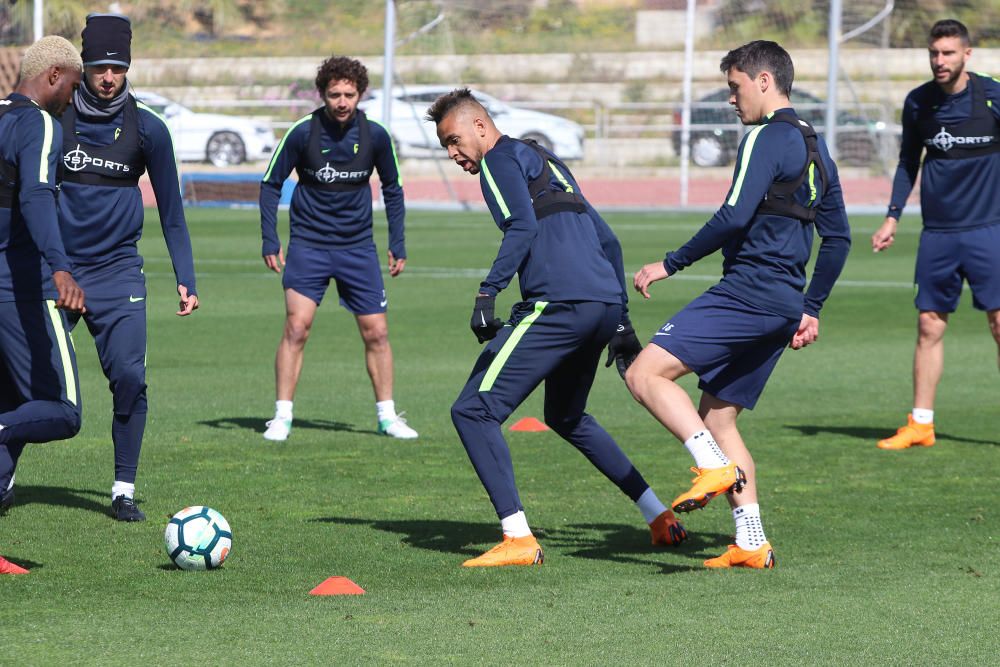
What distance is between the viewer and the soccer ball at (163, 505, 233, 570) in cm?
655

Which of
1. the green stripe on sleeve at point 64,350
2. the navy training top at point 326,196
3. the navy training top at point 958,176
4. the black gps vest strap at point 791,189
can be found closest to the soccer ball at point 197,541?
the green stripe on sleeve at point 64,350

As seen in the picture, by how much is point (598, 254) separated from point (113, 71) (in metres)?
2.37

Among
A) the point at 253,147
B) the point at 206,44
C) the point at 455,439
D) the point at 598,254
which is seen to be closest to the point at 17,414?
the point at 598,254

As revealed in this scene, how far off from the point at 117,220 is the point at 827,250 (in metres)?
3.21

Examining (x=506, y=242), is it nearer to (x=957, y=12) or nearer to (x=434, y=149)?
(x=434, y=149)

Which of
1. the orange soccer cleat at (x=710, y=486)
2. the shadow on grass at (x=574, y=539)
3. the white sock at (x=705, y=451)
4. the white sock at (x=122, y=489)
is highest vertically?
the white sock at (x=705, y=451)

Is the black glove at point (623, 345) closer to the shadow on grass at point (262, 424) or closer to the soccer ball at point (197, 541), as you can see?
the soccer ball at point (197, 541)

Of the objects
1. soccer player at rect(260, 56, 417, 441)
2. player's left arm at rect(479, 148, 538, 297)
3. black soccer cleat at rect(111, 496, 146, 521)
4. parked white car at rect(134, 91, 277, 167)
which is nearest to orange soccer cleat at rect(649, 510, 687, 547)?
player's left arm at rect(479, 148, 538, 297)

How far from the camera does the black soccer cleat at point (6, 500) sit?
24.5 feet

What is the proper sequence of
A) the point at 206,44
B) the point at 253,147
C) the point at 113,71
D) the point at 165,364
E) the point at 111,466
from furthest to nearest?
the point at 206,44 < the point at 253,147 < the point at 165,364 < the point at 111,466 < the point at 113,71

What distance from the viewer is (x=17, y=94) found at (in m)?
6.68

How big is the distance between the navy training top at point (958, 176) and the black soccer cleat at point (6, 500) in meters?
5.38

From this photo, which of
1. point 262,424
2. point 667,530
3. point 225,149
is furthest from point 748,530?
point 225,149

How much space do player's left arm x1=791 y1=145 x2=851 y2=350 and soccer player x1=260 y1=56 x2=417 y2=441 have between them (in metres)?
3.63
